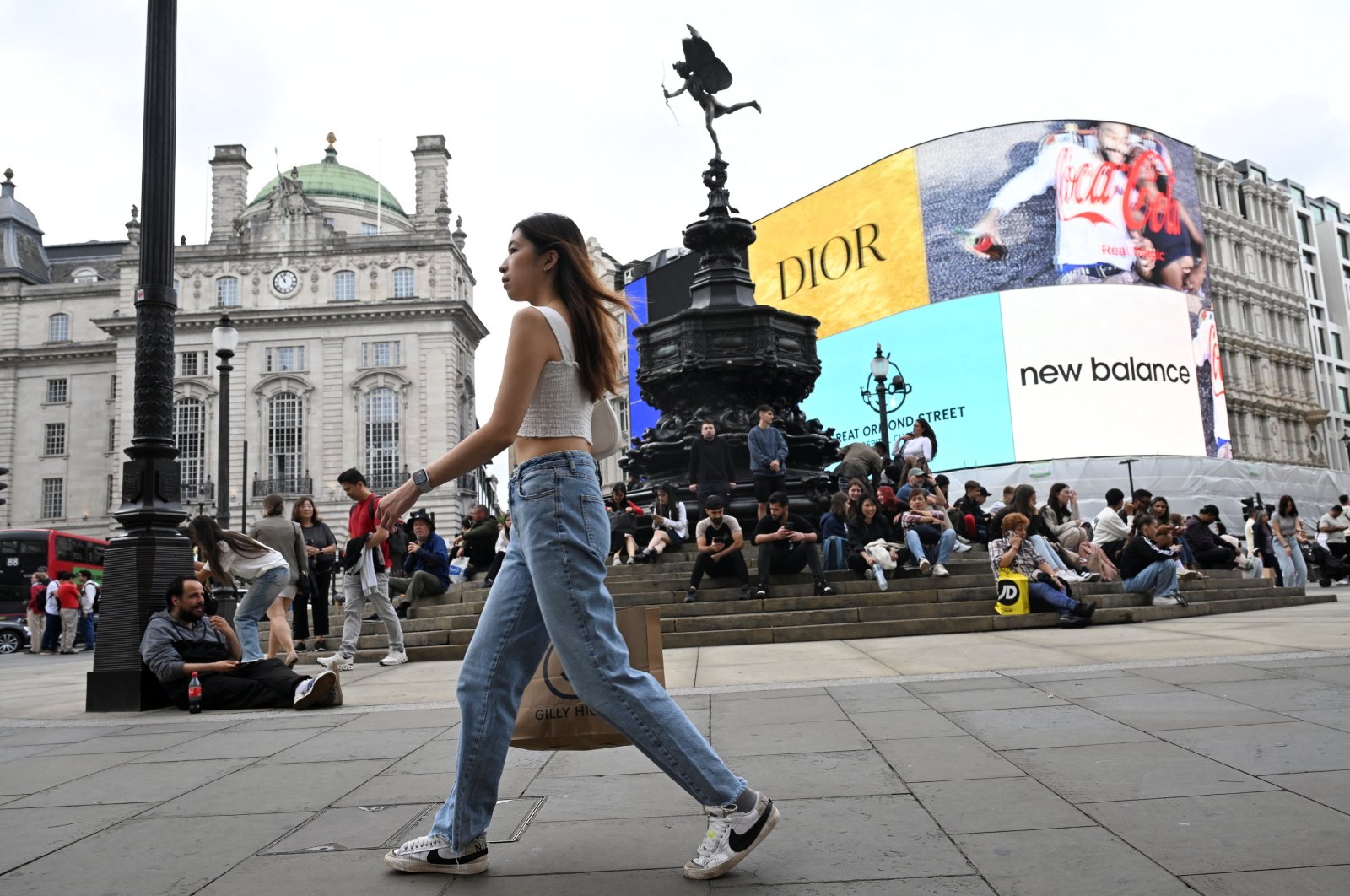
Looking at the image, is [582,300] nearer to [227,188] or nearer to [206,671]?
[206,671]

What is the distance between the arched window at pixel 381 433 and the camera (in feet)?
179

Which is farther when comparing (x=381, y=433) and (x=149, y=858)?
(x=381, y=433)

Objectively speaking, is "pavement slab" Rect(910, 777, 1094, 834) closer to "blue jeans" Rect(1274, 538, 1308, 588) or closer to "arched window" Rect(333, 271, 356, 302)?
"blue jeans" Rect(1274, 538, 1308, 588)

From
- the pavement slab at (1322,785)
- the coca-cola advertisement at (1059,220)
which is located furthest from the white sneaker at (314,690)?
the coca-cola advertisement at (1059,220)

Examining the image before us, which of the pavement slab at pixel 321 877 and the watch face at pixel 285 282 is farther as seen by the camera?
the watch face at pixel 285 282

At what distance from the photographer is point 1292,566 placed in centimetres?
1483

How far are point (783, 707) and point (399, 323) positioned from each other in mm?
52727

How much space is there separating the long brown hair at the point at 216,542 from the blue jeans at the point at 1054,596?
6863 mm

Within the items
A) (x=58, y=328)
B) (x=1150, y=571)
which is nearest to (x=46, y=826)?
(x=1150, y=571)

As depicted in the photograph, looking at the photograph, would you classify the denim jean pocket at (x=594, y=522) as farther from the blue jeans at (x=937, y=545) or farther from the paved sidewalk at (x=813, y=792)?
the blue jeans at (x=937, y=545)

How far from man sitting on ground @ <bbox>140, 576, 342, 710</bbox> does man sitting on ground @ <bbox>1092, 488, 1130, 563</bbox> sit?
9341 mm

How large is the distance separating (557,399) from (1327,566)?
19.0m

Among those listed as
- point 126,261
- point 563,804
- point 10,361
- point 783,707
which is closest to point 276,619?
point 783,707

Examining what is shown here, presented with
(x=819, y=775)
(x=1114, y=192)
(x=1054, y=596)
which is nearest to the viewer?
(x=819, y=775)
